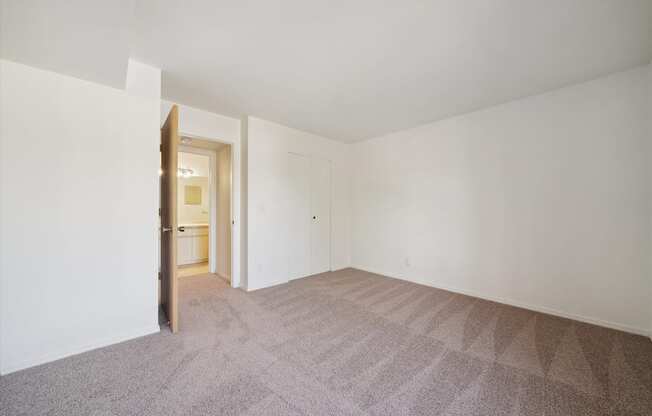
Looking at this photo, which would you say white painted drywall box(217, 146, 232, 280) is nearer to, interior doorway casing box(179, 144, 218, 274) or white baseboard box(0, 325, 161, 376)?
interior doorway casing box(179, 144, 218, 274)

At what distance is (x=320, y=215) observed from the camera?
468cm

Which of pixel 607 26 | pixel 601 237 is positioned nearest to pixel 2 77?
pixel 607 26

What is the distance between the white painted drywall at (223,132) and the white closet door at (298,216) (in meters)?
0.80

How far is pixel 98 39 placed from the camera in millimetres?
1616

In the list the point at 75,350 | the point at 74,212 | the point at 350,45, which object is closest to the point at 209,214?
the point at 74,212

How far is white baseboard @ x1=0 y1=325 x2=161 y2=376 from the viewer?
70.2 inches

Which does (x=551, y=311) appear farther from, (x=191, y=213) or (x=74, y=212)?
(x=191, y=213)

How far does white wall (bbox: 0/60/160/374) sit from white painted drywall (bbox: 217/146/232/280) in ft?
5.55

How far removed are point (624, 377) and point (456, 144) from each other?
288 cm

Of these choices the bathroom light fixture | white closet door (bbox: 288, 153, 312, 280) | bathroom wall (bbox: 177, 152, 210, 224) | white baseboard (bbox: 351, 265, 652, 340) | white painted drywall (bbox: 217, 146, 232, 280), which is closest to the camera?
white baseboard (bbox: 351, 265, 652, 340)

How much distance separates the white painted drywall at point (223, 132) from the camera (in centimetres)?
325

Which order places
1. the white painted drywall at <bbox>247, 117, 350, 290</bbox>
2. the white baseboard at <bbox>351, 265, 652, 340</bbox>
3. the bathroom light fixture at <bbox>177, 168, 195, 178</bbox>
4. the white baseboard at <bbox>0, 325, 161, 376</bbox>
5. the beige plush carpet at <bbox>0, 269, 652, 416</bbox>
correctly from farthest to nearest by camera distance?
the bathroom light fixture at <bbox>177, 168, 195, 178</bbox> < the white painted drywall at <bbox>247, 117, 350, 290</bbox> < the white baseboard at <bbox>351, 265, 652, 340</bbox> < the white baseboard at <bbox>0, 325, 161, 376</bbox> < the beige plush carpet at <bbox>0, 269, 652, 416</bbox>

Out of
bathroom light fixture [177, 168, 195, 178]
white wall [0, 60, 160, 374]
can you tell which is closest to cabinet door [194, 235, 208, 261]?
bathroom light fixture [177, 168, 195, 178]

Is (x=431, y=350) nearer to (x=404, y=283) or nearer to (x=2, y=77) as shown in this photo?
(x=404, y=283)
